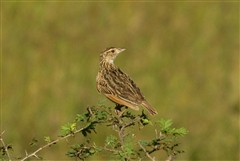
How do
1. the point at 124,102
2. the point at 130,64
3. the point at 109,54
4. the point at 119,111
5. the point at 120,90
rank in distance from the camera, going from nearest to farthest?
the point at 119,111
the point at 124,102
the point at 120,90
the point at 109,54
the point at 130,64

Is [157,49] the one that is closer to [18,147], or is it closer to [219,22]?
[219,22]

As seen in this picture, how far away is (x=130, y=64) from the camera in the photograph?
13672 millimetres

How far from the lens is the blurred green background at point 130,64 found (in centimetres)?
1186

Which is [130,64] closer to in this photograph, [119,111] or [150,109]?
[150,109]

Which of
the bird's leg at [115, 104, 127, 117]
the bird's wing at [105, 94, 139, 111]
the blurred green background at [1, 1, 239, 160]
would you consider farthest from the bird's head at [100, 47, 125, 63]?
the blurred green background at [1, 1, 239, 160]

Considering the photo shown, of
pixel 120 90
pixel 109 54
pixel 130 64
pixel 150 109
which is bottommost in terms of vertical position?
pixel 150 109

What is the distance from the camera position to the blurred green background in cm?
1186

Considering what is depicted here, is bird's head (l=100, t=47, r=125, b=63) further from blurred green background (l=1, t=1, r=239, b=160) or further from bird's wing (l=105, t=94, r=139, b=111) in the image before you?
blurred green background (l=1, t=1, r=239, b=160)

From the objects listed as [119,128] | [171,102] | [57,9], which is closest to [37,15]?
[57,9]

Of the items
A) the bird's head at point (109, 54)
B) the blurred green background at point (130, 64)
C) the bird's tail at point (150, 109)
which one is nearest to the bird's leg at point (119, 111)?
the bird's tail at point (150, 109)

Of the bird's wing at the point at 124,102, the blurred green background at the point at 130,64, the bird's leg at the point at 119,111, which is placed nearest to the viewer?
the bird's leg at the point at 119,111

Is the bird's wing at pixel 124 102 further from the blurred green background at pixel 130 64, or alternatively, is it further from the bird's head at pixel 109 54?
the blurred green background at pixel 130 64

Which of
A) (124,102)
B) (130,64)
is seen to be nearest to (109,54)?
(124,102)

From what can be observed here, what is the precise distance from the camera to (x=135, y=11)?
50.8ft
